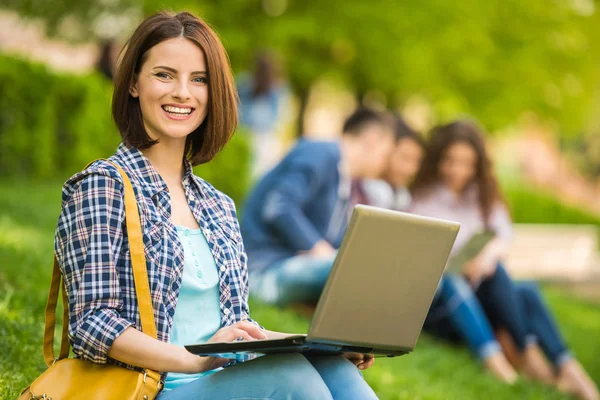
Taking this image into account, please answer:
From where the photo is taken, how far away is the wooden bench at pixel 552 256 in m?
13.8

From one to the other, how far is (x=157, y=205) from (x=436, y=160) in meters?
4.41

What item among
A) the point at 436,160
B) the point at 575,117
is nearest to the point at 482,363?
the point at 436,160

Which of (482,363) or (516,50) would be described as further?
(516,50)

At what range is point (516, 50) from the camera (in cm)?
2008

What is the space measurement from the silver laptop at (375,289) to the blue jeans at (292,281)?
2.90m

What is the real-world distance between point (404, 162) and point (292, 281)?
1.72 metres

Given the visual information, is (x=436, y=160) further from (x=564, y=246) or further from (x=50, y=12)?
(x=564, y=246)

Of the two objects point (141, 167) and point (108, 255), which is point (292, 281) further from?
point (108, 255)

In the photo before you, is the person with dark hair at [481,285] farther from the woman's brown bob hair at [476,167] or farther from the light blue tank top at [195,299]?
the light blue tank top at [195,299]

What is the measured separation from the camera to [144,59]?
2678 millimetres

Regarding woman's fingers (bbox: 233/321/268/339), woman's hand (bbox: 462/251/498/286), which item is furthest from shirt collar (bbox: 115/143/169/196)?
woman's hand (bbox: 462/251/498/286)

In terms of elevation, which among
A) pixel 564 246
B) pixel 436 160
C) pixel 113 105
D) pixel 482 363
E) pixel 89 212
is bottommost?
pixel 564 246

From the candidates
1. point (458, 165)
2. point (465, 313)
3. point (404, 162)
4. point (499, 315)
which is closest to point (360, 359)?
point (465, 313)

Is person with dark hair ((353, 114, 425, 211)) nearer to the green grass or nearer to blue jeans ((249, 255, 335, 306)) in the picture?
the green grass
